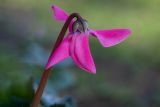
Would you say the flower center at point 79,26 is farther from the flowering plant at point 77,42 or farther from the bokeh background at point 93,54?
the bokeh background at point 93,54

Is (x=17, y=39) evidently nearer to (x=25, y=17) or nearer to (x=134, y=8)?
(x=25, y=17)

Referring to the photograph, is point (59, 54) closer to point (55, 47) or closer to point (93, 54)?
point (55, 47)

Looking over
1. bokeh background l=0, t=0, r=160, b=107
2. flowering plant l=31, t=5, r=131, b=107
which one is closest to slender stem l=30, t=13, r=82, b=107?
flowering plant l=31, t=5, r=131, b=107

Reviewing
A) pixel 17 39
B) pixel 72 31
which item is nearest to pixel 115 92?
pixel 17 39

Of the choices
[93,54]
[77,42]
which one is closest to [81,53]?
[77,42]

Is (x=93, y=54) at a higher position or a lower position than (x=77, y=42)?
lower

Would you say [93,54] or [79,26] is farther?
[93,54]
